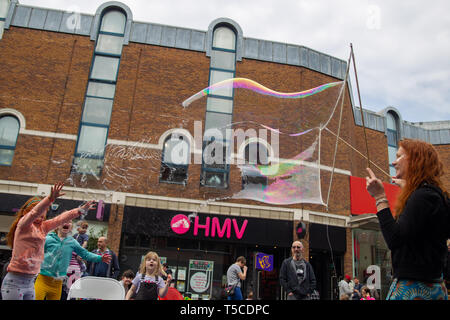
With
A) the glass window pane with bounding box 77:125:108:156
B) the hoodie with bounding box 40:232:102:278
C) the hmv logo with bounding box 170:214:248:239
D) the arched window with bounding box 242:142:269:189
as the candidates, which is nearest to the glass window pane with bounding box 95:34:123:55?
the glass window pane with bounding box 77:125:108:156

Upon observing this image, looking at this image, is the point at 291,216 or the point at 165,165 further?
the point at 291,216

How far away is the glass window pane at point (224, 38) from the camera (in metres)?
16.8

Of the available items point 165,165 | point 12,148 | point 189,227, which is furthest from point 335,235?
point 12,148

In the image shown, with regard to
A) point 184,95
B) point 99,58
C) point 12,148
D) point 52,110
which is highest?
point 99,58

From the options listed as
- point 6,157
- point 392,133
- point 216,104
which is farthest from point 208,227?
point 392,133

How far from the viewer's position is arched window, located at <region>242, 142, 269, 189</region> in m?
7.59

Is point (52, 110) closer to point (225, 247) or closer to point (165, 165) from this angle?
point (165, 165)

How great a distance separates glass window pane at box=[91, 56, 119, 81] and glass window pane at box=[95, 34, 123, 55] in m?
0.39

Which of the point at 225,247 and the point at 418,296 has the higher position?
the point at 225,247

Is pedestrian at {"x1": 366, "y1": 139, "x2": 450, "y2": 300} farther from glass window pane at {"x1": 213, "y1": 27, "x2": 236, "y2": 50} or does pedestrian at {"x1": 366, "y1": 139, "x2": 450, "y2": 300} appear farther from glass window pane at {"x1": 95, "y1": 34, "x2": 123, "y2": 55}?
glass window pane at {"x1": 95, "y1": 34, "x2": 123, "y2": 55}

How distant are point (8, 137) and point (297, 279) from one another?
13811 mm

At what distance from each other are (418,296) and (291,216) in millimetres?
13709

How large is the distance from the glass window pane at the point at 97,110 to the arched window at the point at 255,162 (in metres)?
9.70

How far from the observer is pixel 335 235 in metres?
15.7
